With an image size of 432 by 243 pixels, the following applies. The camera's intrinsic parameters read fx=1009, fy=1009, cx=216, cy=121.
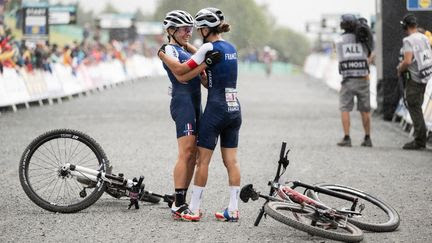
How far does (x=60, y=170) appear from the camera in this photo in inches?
350

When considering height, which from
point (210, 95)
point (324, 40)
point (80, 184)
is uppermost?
point (210, 95)

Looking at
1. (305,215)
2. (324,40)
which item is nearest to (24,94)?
(305,215)

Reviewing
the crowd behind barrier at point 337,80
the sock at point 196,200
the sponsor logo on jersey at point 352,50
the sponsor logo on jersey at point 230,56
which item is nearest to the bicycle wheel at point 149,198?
the sock at point 196,200

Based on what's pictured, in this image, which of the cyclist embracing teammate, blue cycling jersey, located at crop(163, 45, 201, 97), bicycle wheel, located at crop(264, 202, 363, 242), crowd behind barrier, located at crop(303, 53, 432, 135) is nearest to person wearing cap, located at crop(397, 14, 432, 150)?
crowd behind barrier, located at crop(303, 53, 432, 135)

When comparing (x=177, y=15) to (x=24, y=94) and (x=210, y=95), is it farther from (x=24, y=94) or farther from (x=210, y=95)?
(x=24, y=94)

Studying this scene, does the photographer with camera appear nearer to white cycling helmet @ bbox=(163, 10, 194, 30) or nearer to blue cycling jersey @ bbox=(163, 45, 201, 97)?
blue cycling jersey @ bbox=(163, 45, 201, 97)

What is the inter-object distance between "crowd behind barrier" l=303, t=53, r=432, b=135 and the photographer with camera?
159cm

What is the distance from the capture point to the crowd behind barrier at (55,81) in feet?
76.5

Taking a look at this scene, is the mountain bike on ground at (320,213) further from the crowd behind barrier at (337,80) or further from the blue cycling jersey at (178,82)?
the crowd behind barrier at (337,80)

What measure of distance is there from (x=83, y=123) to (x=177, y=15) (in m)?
11.3

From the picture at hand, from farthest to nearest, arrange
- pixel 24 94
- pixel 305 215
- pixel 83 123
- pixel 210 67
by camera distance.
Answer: pixel 24 94
pixel 83 123
pixel 210 67
pixel 305 215

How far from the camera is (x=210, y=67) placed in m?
8.37

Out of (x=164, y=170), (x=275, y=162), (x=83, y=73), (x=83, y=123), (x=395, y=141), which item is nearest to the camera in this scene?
(x=164, y=170)

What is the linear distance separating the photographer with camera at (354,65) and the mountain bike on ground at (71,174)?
6894 mm
